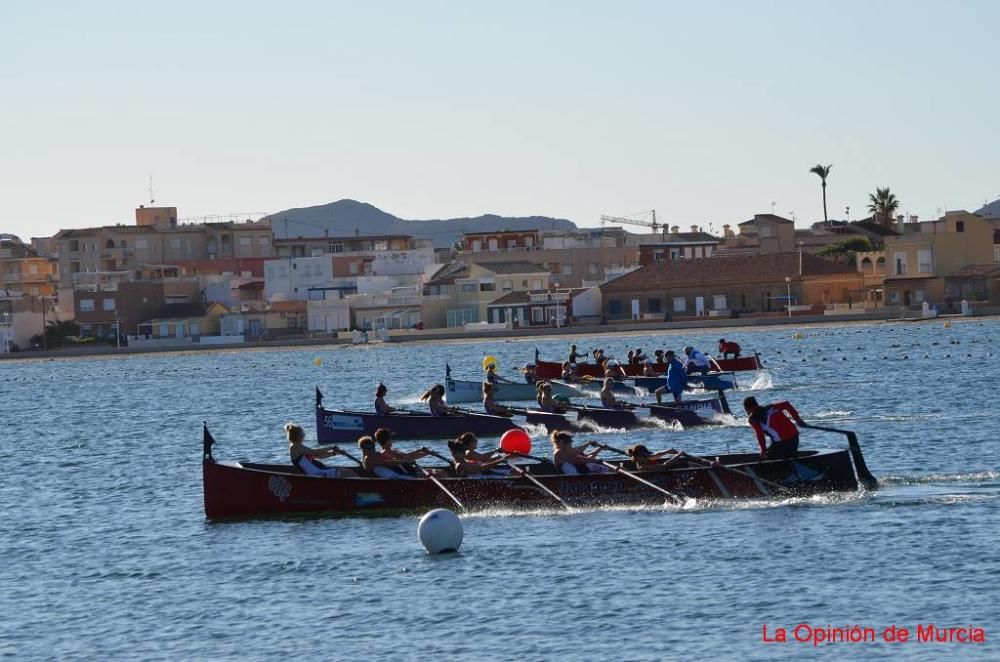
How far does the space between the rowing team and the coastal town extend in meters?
88.7

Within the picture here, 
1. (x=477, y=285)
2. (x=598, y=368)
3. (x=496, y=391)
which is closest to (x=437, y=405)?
(x=496, y=391)

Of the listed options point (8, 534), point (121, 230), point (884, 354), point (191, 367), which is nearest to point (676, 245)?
point (121, 230)

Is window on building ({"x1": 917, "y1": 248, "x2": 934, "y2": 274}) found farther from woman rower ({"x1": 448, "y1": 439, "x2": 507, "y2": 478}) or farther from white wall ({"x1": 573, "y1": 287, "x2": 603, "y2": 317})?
woman rower ({"x1": 448, "y1": 439, "x2": 507, "y2": 478})

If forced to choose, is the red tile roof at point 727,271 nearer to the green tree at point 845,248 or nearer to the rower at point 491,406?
the green tree at point 845,248

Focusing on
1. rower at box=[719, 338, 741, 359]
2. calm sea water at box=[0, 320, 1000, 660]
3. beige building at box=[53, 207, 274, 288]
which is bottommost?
calm sea water at box=[0, 320, 1000, 660]

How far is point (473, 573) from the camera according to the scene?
947 inches

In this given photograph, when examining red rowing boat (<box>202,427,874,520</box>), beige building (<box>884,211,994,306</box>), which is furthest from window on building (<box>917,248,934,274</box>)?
red rowing boat (<box>202,427,874,520</box>)

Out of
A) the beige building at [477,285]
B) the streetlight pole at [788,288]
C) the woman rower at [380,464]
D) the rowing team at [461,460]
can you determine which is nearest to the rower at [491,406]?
the rowing team at [461,460]

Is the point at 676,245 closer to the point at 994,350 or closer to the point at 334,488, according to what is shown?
the point at 994,350

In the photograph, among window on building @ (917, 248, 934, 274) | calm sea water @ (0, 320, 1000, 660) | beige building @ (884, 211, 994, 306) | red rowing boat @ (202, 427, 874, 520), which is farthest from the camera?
window on building @ (917, 248, 934, 274)

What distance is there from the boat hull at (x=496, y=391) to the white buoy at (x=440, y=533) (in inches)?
1071

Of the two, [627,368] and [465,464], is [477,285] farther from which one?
[465,464]

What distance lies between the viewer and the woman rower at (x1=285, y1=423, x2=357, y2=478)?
28.5 meters

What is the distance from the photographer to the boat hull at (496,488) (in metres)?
27.4
